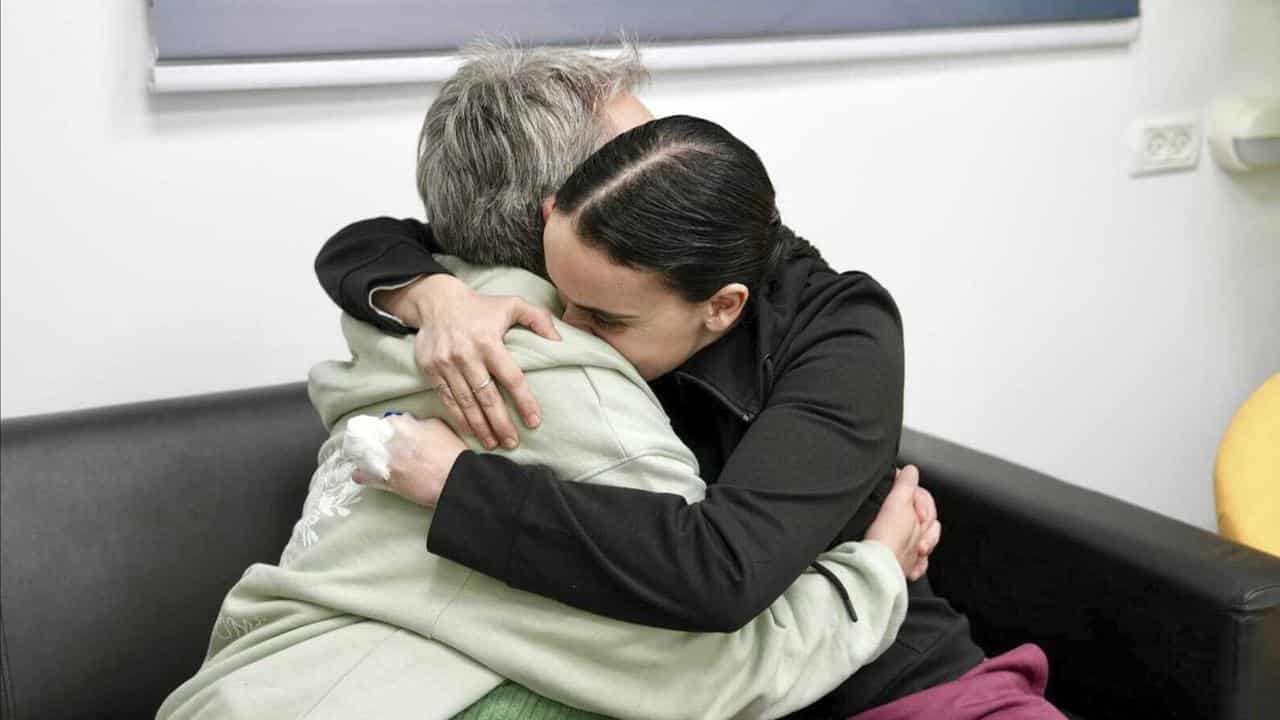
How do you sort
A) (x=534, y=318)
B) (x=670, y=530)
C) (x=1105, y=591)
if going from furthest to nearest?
(x=1105, y=591) < (x=534, y=318) < (x=670, y=530)

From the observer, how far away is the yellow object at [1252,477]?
165 cm

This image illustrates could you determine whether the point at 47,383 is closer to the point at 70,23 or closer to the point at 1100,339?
Answer: the point at 70,23

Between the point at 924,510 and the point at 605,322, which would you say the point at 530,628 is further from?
the point at 924,510

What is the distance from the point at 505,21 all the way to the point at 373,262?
0.75 m

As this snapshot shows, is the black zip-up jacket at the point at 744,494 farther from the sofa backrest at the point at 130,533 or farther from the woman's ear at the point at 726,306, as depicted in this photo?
the sofa backrest at the point at 130,533

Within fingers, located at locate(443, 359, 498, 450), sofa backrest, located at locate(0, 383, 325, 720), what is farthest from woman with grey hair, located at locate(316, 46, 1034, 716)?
sofa backrest, located at locate(0, 383, 325, 720)

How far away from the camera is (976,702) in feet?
4.48

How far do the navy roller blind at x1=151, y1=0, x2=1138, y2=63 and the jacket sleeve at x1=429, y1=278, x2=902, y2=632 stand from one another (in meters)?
1.03

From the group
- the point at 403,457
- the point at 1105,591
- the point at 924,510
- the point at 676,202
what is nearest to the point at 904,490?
the point at 924,510

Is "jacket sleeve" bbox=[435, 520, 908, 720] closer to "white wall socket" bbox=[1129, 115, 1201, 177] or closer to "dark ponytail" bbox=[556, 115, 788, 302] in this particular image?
"dark ponytail" bbox=[556, 115, 788, 302]

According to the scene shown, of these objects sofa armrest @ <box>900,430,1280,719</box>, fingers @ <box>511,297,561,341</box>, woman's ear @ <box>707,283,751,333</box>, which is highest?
fingers @ <box>511,297,561,341</box>

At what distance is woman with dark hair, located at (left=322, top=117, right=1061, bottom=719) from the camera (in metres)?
1.12

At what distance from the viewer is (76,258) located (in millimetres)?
1896

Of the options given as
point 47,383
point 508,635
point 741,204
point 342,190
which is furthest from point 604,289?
point 47,383
